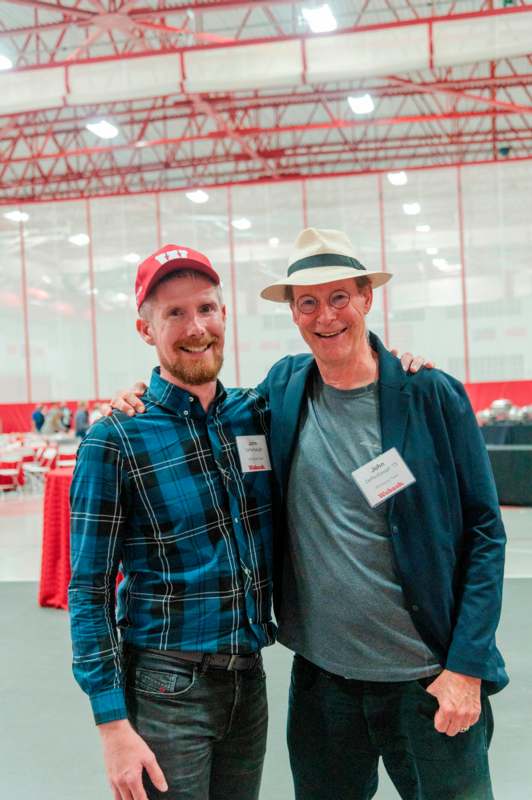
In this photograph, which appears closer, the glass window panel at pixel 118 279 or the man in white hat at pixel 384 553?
the man in white hat at pixel 384 553

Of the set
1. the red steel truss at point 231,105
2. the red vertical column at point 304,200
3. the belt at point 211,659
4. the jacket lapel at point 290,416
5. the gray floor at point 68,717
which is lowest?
the gray floor at point 68,717

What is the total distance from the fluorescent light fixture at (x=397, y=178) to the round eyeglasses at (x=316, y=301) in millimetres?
16119

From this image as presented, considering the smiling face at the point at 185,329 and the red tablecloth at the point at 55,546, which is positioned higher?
the smiling face at the point at 185,329

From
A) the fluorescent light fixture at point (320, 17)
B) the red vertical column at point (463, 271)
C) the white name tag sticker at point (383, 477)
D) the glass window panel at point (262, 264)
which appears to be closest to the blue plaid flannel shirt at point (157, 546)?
the white name tag sticker at point (383, 477)

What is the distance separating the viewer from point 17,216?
61.1ft

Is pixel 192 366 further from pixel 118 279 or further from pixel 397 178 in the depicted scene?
pixel 118 279

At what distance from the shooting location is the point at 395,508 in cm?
166

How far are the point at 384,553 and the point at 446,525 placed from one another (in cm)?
15

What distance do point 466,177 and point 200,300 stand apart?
54.3ft

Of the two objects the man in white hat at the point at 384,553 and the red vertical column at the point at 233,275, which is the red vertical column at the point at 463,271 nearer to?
the red vertical column at the point at 233,275

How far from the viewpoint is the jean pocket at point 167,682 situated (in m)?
1.52

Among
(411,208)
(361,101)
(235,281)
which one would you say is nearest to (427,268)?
(411,208)

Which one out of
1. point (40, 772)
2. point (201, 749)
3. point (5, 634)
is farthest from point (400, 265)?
point (201, 749)

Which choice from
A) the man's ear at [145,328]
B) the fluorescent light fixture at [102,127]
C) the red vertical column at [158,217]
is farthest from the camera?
the red vertical column at [158,217]
